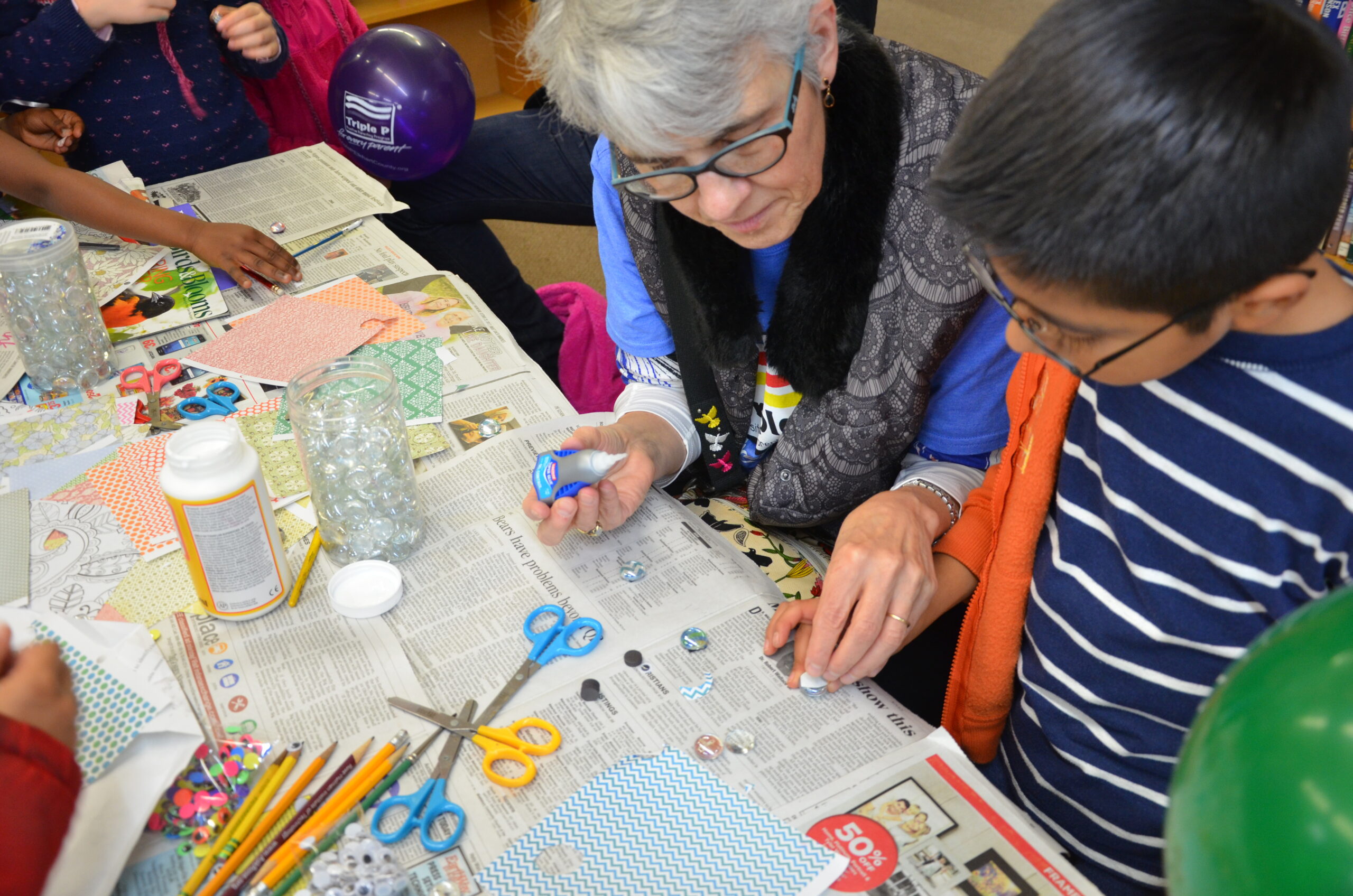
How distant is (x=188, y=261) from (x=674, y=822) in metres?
1.21

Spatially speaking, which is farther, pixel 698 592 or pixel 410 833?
pixel 698 592

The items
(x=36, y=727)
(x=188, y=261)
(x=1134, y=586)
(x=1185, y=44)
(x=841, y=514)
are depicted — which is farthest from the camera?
(x=188, y=261)

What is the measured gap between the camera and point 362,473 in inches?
36.8

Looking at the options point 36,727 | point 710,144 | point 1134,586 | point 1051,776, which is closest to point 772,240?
point 710,144

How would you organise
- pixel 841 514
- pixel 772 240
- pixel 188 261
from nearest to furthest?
pixel 772 240
pixel 841 514
pixel 188 261

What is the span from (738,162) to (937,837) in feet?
2.04

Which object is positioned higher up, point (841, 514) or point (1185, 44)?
point (1185, 44)

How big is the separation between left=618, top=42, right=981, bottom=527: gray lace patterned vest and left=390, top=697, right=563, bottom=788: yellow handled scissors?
50 cm

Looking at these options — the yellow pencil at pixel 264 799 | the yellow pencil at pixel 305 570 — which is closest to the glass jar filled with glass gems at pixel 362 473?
the yellow pencil at pixel 305 570

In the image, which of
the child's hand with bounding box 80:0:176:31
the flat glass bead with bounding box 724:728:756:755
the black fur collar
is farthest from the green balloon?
the child's hand with bounding box 80:0:176:31

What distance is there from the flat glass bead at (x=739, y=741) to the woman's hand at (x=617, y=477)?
270 mm

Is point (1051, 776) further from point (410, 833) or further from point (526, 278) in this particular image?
point (526, 278)

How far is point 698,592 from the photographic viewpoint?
36.4 inches

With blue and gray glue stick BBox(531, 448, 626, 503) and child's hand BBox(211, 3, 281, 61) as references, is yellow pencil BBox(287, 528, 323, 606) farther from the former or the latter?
child's hand BBox(211, 3, 281, 61)
